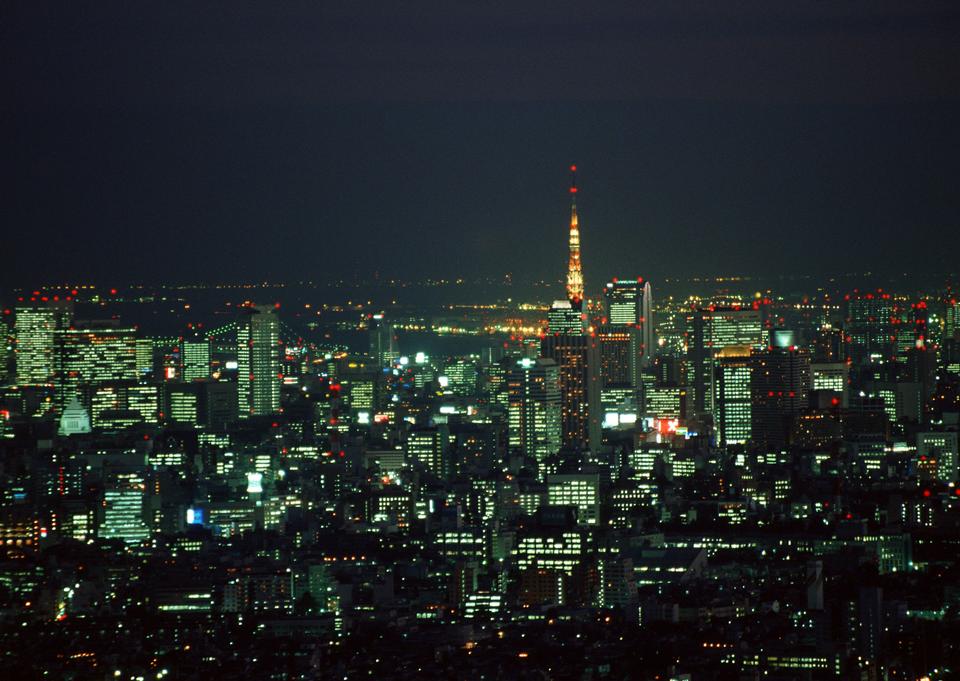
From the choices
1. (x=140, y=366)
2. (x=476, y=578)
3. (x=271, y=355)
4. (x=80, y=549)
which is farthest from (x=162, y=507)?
(x=271, y=355)

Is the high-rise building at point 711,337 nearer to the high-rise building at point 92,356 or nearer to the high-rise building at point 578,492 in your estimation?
the high-rise building at point 92,356

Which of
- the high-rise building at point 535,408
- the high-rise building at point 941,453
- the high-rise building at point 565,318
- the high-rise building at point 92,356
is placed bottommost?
the high-rise building at point 941,453

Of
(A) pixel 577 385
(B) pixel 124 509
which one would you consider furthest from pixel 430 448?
(B) pixel 124 509

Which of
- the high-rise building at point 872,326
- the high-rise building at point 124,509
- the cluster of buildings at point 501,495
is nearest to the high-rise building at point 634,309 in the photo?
the cluster of buildings at point 501,495

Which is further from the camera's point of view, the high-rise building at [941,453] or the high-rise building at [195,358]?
the high-rise building at [195,358]

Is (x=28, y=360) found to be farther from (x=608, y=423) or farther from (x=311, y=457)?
(x=608, y=423)

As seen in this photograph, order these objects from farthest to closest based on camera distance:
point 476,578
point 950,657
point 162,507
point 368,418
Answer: point 368,418
point 162,507
point 476,578
point 950,657
